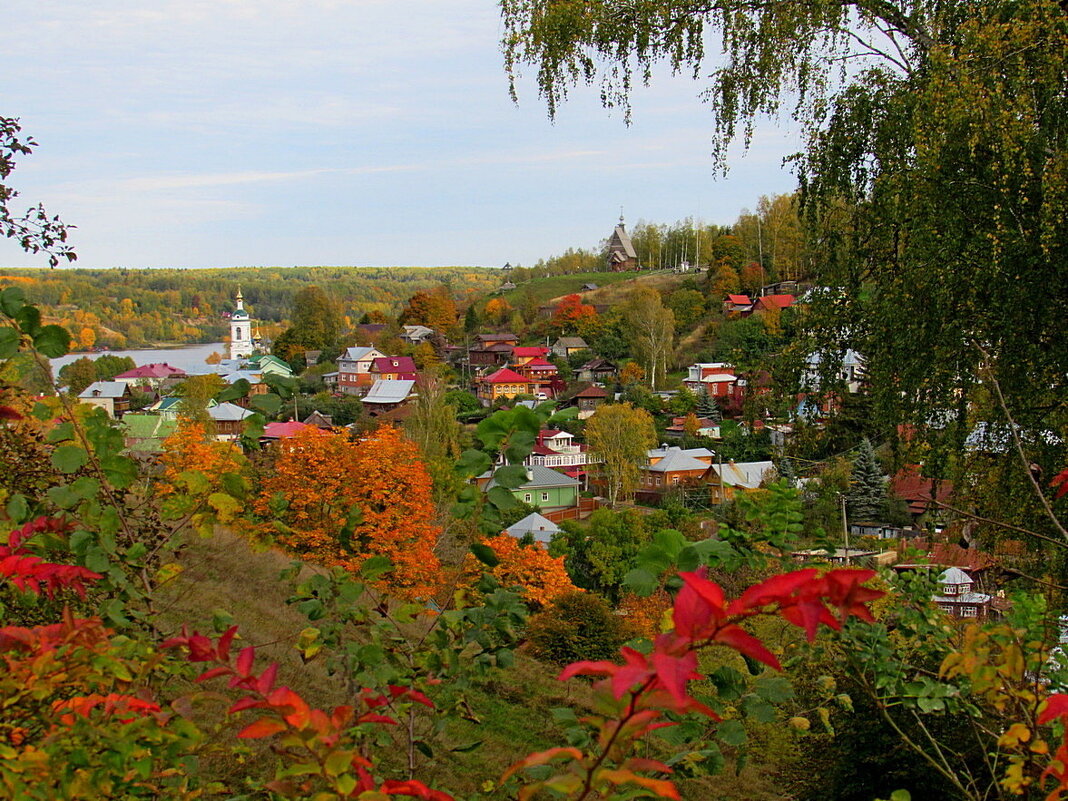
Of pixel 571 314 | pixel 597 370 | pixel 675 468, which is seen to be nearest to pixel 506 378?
pixel 597 370

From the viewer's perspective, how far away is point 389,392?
41.3m

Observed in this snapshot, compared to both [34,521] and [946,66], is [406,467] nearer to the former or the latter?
[946,66]

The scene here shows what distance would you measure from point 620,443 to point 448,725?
84.0 ft

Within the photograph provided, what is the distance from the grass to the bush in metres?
0.76

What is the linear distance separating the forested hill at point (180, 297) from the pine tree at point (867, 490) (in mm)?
22185

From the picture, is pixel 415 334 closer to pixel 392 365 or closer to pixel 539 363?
pixel 392 365

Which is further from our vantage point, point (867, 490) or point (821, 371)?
point (867, 490)

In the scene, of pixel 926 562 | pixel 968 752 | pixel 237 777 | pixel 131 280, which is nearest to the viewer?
pixel 926 562

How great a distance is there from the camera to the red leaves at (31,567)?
142cm

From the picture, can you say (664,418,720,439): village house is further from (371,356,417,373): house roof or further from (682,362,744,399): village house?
(371,356,417,373): house roof

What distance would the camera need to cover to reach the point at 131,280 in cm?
7469

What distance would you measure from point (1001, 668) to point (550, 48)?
160 inches

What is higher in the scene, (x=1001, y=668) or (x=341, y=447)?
(x=1001, y=668)

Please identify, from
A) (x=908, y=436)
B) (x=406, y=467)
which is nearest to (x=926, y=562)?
(x=908, y=436)
